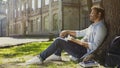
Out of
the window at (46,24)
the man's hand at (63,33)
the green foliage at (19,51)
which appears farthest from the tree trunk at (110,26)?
the window at (46,24)

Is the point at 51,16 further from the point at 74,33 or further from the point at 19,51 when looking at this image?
the point at 74,33

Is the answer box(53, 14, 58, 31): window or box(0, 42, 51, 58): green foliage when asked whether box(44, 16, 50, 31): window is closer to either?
box(53, 14, 58, 31): window

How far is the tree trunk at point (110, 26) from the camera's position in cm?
579

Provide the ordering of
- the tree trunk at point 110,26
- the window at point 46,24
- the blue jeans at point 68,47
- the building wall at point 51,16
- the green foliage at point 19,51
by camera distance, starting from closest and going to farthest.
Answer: the tree trunk at point 110,26
the blue jeans at point 68,47
the green foliage at point 19,51
the building wall at point 51,16
the window at point 46,24

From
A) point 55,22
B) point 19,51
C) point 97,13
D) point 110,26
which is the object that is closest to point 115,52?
point 97,13

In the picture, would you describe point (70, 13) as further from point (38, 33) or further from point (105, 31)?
point (105, 31)

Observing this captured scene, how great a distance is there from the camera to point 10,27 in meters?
Answer: 59.1

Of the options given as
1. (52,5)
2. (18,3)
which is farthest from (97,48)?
(18,3)

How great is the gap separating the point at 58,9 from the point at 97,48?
29.4 m

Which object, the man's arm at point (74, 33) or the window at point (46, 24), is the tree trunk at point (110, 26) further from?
the window at point (46, 24)

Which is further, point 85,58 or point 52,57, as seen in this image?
point 52,57

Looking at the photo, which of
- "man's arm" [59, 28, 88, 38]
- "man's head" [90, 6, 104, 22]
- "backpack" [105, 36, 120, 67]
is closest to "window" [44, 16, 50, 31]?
"man's arm" [59, 28, 88, 38]

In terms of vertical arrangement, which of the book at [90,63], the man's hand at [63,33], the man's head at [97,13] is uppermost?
the man's head at [97,13]

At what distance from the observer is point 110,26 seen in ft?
19.2
